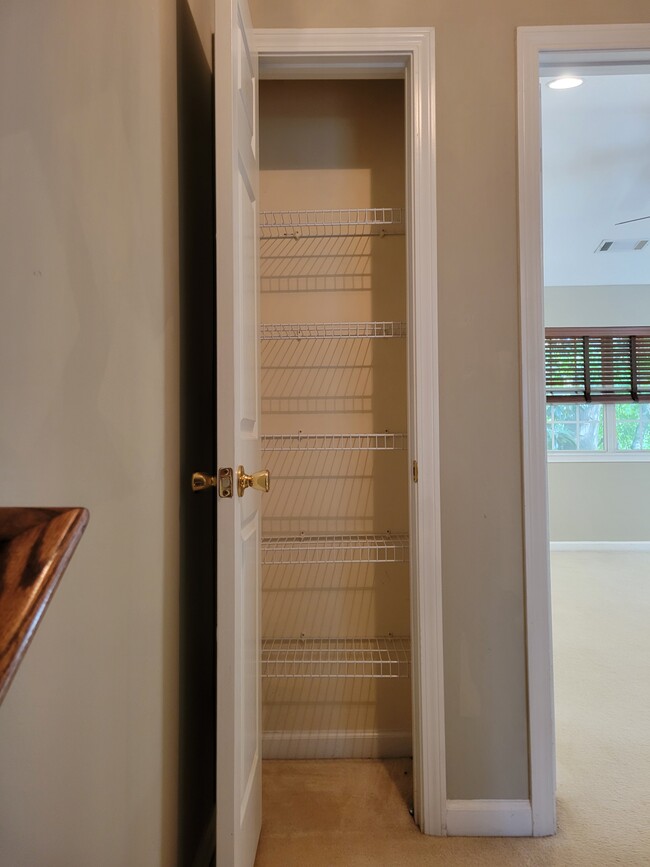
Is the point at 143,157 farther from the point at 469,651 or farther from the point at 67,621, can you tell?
the point at 469,651

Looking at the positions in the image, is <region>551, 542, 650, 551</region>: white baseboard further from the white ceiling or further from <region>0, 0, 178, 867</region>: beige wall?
<region>0, 0, 178, 867</region>: beige wall

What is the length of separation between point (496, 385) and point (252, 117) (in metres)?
1.02

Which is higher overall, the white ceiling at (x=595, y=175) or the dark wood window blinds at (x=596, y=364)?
the white ceiling at (x=595, y=175)

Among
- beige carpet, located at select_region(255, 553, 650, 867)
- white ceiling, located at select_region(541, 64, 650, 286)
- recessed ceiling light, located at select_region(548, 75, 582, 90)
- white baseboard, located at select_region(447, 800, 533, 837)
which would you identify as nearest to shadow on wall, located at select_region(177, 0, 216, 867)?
beige carpet, located at select_region(255, 553, 650, 867)

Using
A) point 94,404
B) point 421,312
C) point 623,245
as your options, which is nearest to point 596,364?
point 623,245

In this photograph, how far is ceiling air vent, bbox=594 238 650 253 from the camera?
483 cm

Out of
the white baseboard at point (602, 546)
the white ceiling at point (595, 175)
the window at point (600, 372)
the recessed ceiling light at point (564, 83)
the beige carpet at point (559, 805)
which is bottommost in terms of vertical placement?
the beige carpet at point (559, 805)

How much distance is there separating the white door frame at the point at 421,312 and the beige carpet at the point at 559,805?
142mm

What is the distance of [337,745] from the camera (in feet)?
7.07

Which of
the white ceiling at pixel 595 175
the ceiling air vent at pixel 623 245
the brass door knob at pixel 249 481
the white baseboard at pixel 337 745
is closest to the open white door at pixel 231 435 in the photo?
the brass door knob at pixel 249 481

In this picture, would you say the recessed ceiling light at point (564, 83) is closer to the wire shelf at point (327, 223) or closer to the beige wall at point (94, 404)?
the wire shelf at point (327, 223)

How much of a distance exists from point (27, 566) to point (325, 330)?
192 cm

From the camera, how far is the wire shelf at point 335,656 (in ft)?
7.00

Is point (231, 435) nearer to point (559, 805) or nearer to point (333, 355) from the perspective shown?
point (333, 355)
